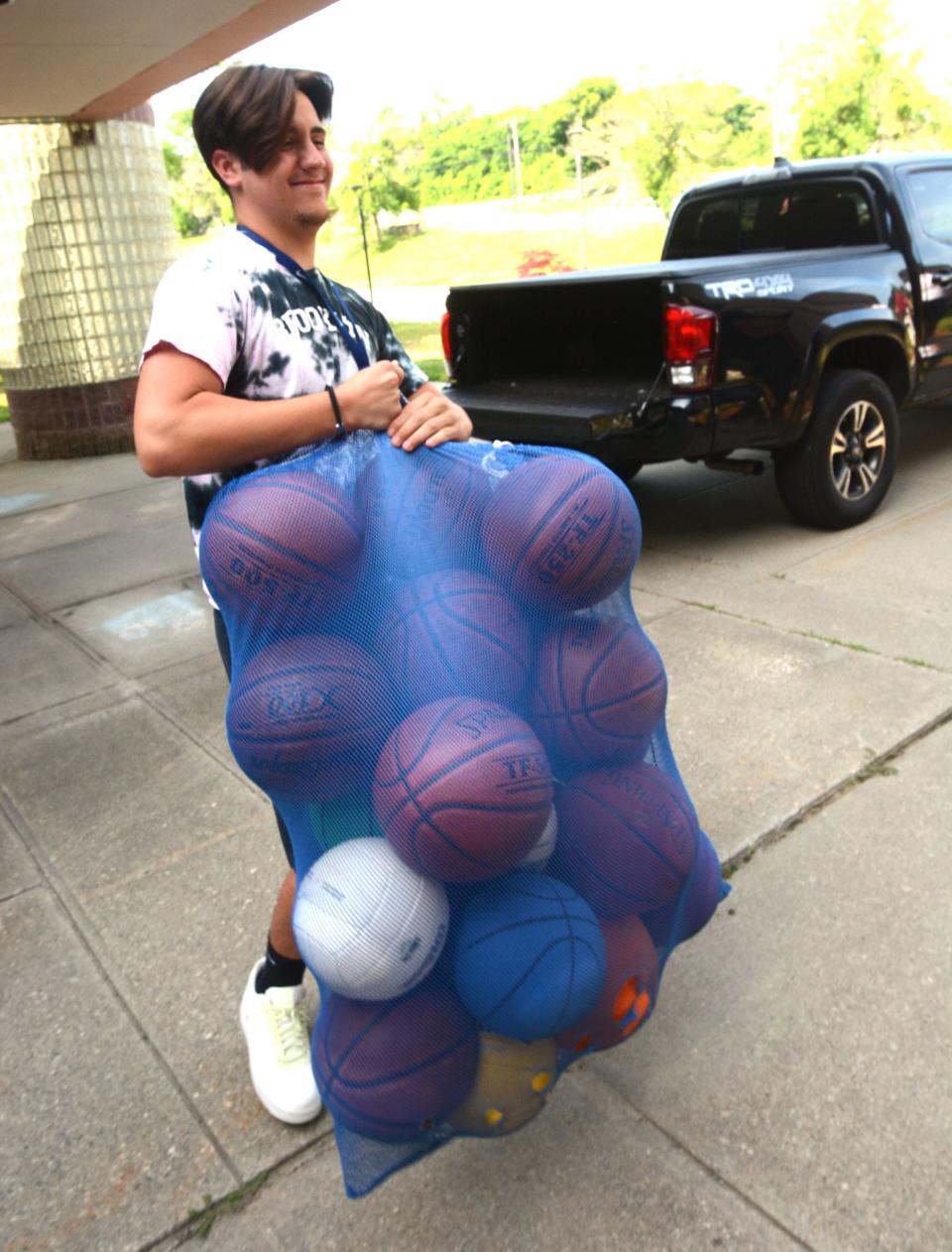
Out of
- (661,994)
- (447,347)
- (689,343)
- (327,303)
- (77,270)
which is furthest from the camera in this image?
(77,270)

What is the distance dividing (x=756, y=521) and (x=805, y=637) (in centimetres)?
181

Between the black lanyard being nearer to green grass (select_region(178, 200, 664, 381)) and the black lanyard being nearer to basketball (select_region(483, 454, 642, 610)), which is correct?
basketball (select_region(483, 454, 642, 610))

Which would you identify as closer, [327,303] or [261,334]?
[261,334]

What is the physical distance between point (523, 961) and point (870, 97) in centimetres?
4864

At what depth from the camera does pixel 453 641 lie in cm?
181

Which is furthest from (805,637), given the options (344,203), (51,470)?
(344,203)

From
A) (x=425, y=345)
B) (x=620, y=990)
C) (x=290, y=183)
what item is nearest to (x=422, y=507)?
(x=290, y=183)

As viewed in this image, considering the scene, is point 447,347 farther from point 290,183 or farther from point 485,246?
point 485,246

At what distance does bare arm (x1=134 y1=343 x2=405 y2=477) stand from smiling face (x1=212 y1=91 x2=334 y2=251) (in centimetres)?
33

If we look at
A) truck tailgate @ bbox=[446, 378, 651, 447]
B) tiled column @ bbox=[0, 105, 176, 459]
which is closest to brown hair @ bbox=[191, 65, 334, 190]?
truck tailgate @ bbox=[446, 378, 651, 447]

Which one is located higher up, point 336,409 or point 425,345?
point 336,409

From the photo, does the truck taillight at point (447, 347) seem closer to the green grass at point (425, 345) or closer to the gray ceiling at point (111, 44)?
the gray ceiling at point (111, 44)

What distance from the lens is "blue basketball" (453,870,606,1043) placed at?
1.75 metres

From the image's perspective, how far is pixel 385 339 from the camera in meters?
2.30
